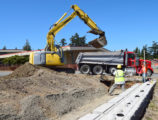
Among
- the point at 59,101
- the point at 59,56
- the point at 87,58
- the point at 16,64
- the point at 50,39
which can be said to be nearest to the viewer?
the point at 59,101

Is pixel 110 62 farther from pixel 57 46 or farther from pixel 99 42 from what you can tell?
pixel 57 46

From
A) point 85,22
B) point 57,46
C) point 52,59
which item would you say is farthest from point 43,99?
point 85,22

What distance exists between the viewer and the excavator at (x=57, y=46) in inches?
484

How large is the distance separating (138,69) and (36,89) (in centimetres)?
1158

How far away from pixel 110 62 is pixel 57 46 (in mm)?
5788

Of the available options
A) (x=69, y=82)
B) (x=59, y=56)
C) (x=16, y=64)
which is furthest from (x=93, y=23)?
(x=16, y=64)

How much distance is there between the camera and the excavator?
12281mm

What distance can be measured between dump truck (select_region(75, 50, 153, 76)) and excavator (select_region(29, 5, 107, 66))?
2917 mm

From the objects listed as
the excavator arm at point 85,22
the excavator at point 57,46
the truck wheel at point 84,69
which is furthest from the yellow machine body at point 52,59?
the truck wheel at point 84,69

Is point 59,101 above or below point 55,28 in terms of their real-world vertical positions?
below

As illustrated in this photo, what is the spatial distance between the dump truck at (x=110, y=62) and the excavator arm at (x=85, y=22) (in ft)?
9.57

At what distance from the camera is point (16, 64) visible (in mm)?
29812

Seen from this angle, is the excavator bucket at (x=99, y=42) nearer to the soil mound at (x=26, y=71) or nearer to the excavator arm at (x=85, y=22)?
the excavator arm at (x=85, y=22)

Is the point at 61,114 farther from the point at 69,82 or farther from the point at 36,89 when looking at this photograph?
the point at 69,82
